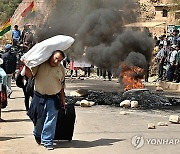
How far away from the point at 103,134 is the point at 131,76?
6.28m

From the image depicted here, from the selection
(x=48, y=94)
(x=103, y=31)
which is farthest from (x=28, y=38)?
(x=48, y=94)

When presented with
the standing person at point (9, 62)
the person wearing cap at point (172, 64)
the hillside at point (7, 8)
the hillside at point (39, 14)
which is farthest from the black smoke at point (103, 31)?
the hillside at point (7, 8)

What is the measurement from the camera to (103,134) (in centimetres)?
824

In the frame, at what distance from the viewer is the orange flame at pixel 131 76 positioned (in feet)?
46.3

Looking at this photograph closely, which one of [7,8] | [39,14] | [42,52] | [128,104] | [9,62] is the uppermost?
[7,8]

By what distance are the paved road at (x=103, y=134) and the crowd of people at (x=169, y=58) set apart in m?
6.89

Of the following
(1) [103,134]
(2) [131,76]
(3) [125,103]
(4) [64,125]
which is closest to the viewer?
(4) [64,125]

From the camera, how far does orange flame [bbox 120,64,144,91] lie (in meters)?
14.1

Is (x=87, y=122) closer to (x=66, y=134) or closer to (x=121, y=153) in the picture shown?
(x=66, y=134)

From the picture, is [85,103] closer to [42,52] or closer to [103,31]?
[42,52]

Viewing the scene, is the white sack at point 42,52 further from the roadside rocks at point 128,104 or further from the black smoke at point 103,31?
the black smoke at point 103,31

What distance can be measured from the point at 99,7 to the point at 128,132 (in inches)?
438

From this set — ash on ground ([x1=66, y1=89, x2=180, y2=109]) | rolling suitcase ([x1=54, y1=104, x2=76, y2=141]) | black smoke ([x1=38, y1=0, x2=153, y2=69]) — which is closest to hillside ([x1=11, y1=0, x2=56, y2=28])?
black smoke ([x1=38, y1=0, x2=153, y2=69])

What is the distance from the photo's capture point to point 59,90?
7.15 metres
